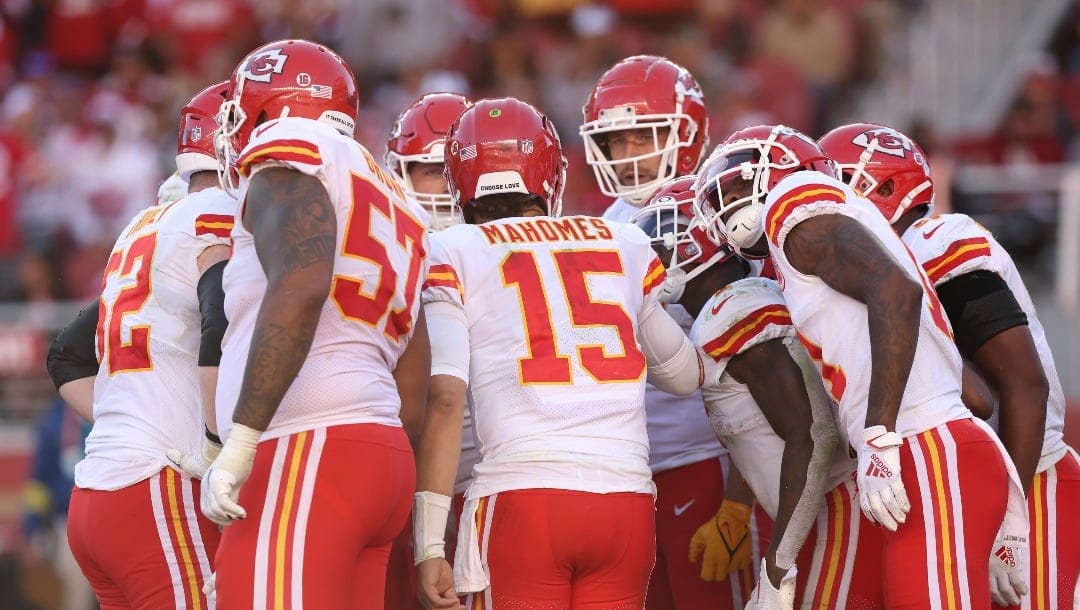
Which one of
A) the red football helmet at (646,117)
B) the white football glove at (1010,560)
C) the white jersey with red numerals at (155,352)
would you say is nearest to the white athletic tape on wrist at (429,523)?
the white jersey with red numerals at (155,352)

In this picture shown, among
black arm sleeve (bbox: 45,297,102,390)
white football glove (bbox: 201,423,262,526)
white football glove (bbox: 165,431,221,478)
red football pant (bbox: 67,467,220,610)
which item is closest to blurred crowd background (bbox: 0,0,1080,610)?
black arm sleeve (bbox: 45,297,102,390)

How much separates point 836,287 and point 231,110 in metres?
1.80

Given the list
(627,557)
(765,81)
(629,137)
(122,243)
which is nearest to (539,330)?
(627,557)

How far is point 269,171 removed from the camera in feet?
12.6

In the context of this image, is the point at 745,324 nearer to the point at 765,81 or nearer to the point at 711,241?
the point at 711,241

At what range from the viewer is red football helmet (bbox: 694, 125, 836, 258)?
4707mm

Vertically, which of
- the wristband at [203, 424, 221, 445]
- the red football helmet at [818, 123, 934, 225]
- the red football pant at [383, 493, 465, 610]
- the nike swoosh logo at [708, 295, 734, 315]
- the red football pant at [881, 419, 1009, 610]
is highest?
the red football helmet at [818, 123, 934, 225]

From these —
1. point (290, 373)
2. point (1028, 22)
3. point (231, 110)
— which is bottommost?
point (290, 373)

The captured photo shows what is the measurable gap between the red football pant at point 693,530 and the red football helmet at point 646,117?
3.96 feet

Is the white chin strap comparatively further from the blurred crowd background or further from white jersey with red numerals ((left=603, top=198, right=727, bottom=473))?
the blurred crowd background

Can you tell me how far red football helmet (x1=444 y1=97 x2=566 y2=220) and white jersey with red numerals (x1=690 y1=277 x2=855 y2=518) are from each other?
63 cm

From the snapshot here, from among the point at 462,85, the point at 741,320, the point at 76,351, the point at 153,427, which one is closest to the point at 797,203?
the point at 741,320

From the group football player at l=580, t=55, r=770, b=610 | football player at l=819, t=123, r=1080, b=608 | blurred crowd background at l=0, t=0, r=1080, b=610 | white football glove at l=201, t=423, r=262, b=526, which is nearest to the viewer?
white football glove at l=201, t=423, r=262, b=526

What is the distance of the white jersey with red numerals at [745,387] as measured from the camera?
473cm
